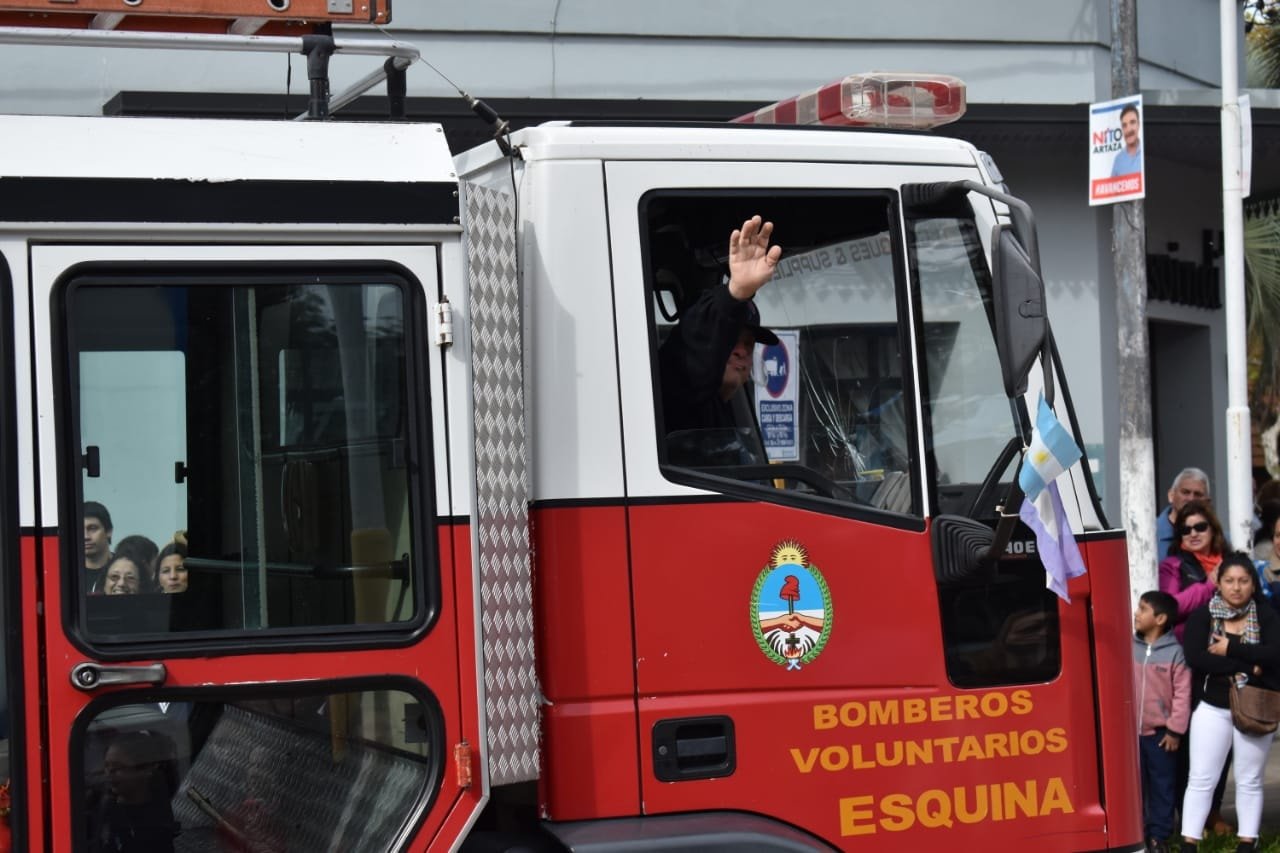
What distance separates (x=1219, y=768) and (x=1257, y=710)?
1.16 feet

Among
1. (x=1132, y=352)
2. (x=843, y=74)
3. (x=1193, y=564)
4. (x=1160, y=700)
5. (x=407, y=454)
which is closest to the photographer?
(x=407, y=454)

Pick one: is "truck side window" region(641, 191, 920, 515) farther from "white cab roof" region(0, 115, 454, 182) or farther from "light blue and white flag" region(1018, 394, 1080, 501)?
"white cab roof" region(0, 115, 454, 182)

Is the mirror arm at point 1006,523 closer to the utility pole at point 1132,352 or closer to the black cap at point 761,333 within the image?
the black cap at point 761,333

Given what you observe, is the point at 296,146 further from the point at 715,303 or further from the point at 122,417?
the point at 715,303

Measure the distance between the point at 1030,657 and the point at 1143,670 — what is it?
4178 mm

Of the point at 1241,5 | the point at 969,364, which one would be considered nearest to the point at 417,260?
the point at 969,364

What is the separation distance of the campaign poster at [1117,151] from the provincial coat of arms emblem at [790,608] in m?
6.71

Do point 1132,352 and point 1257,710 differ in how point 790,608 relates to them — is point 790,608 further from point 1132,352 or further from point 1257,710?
point 1132,352

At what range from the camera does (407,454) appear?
3561mm

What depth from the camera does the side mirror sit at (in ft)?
12.0

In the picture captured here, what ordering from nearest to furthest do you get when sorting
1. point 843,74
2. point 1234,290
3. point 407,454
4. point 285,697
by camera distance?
1. point 285,697
2. point 407,454
3. point 1234,290
4. point 843,74

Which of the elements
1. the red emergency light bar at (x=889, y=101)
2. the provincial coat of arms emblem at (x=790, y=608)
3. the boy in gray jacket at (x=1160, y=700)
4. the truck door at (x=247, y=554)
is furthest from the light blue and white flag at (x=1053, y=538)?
the boy in gray jacket at (x=1160, y=700)

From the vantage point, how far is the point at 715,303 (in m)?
3.93

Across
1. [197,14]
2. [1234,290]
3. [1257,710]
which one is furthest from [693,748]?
[1234,290]
